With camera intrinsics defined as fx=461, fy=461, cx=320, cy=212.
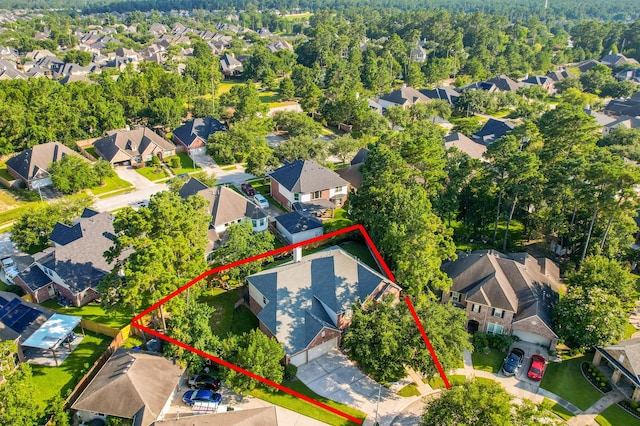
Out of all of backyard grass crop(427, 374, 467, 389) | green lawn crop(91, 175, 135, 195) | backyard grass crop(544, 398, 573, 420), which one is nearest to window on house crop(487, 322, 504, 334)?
backyard grass crop(427, 374, 467, 389)

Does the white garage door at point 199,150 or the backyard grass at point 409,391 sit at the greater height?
the backyard grass at point 409,391

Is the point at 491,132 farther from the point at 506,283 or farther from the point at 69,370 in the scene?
the point at 69,370

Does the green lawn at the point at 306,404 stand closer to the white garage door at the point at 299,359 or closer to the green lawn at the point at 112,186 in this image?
the white garage door at the point at 299,359

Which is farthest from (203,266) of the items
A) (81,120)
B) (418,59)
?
(418,59)

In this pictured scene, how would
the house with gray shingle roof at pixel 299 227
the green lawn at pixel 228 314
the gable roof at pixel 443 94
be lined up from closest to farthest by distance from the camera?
the green lawn at pixel 228 314 → the house with gray shingle roof at pixel 299 227 → the gable roof at pixel 443 94

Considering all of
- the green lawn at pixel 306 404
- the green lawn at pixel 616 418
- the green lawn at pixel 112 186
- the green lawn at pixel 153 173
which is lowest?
the green lawn at pixel 153 173

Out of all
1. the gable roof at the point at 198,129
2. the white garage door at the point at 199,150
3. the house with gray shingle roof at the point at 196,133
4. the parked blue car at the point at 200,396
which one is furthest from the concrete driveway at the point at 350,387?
the gable roof at the point at 198,129
